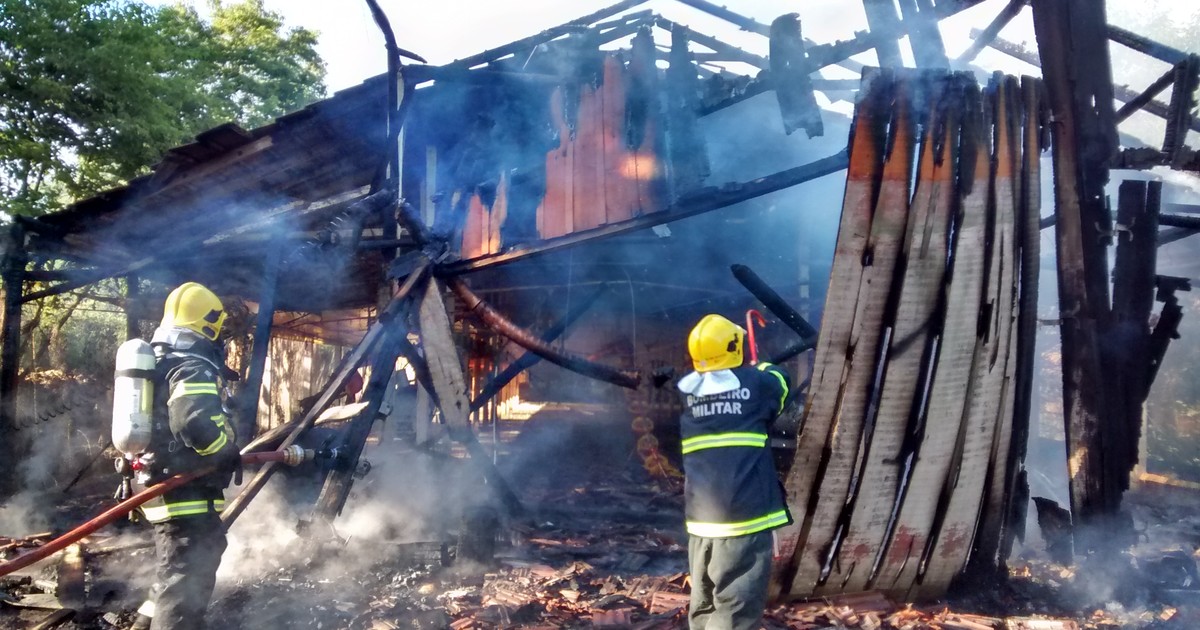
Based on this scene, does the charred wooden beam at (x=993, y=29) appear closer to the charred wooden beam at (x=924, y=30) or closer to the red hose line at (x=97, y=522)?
the charred wooden beam at (x=924, y=30)

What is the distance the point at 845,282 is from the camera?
4.56 meters

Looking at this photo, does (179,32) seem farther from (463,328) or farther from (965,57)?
(965,57)

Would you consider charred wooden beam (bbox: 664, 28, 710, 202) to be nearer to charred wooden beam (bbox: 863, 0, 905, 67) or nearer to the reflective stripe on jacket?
charred wooden beam (bbox: 863, 0, 905, 67)

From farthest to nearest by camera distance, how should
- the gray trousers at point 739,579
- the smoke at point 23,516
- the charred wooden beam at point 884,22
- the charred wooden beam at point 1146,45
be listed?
the smoke at point 23,516
the charred wooden beam at point 884,22
the charred wooden beam at point 1146,45
the gray trousers at point 739,579

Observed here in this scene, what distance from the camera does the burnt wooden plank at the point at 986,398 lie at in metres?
4.64

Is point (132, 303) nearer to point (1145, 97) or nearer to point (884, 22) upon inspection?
point (884, 22)

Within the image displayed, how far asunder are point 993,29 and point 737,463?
3962 mm

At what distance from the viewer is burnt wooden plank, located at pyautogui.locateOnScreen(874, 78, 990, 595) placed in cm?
458

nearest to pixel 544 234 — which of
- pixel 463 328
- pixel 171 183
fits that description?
pixel 171 183

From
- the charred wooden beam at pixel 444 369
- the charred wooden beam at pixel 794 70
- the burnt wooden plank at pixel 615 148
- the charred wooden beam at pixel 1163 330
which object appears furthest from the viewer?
the charred wooden beam at pixel 444 369

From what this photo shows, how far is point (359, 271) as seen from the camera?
392 inches

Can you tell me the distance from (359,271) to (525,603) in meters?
6.33

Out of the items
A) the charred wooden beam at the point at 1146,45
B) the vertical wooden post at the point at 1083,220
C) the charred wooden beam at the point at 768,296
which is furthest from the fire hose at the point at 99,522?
the charred wooden beam at the point at 1146,45

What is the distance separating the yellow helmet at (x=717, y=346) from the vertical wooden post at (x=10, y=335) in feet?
29.4
